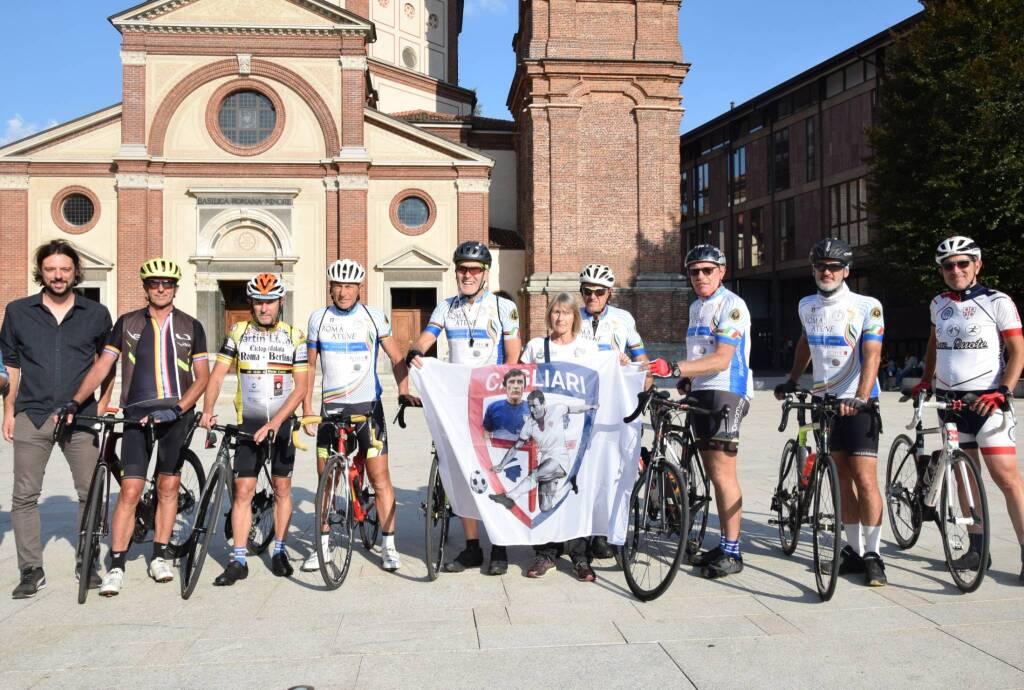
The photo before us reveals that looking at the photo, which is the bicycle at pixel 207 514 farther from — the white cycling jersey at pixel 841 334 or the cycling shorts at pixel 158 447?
the white cycling jersey at pixel 841 334

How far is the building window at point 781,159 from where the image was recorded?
138 feet

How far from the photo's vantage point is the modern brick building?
36.0m

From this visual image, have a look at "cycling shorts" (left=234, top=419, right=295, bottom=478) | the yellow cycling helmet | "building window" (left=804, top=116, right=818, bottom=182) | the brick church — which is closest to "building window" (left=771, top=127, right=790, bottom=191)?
"building window" (left=804, top=116, right=818, bottom=182)

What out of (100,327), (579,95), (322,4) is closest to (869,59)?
(579,95)

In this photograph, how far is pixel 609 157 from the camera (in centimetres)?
2808

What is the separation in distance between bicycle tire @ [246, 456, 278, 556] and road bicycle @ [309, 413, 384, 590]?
0.75m

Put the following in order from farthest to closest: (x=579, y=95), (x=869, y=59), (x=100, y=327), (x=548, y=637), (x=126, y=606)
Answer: (x=869, y=59) < (x=579, y=95) < (x=100, y=327) < (x=126, y=606) < (x=548, y=637)

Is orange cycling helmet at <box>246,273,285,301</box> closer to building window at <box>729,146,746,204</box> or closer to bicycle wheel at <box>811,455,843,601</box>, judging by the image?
→ bicycle wheel at <box>811,455,843,601</box>

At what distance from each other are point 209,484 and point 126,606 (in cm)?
86

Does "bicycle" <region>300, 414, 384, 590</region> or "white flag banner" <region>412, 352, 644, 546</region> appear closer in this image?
"bicycle" <region>300, 414, 384, 590</region>

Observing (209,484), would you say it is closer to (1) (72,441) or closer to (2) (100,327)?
(1) (72,441)

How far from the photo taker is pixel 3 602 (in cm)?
513

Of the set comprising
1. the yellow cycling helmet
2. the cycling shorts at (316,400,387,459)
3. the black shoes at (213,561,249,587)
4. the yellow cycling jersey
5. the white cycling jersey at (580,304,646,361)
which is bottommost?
the black shoes at (213,561,249,587)

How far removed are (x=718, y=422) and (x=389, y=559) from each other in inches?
97.6
